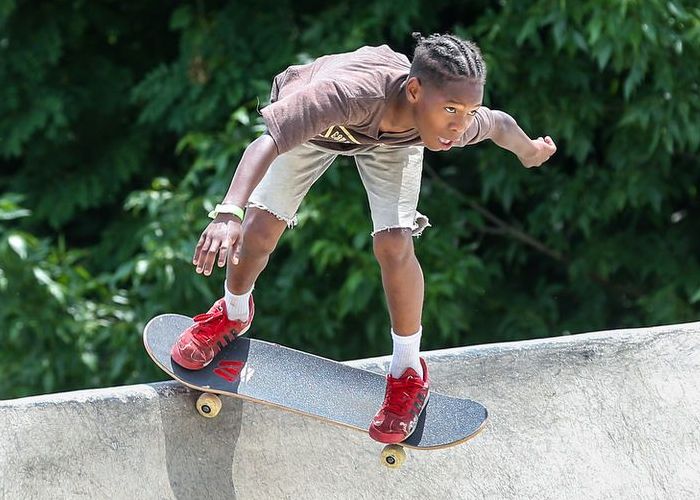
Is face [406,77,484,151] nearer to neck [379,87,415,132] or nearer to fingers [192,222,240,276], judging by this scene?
neck [379,87,415,132]

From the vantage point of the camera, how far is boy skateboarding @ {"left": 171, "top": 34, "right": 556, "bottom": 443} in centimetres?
262

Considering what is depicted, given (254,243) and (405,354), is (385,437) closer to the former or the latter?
(405,354)

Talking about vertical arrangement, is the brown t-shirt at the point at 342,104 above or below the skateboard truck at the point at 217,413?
above

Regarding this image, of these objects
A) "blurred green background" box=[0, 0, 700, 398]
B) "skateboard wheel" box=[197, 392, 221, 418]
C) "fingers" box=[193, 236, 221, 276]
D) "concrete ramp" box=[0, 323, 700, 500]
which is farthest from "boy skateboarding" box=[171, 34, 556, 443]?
"blurred green background" box=[0, 0, 700, 398]

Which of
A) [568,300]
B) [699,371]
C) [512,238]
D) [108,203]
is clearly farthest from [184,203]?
[699,371]

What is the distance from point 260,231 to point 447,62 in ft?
2.70

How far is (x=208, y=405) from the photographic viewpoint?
3223mm

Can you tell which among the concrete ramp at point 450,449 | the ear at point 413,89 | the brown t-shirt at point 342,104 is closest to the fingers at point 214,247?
the brown t-shirt at point 342,104

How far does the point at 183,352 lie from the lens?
10.7 feet

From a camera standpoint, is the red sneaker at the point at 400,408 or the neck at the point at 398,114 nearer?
the neck at the point at 398,114

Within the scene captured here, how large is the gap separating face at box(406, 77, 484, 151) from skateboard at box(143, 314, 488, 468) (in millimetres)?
917

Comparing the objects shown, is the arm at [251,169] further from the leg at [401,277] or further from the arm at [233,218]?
the leg at [401,277]

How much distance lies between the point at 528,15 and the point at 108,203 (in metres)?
2.97

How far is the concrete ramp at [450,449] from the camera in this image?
117 inches
